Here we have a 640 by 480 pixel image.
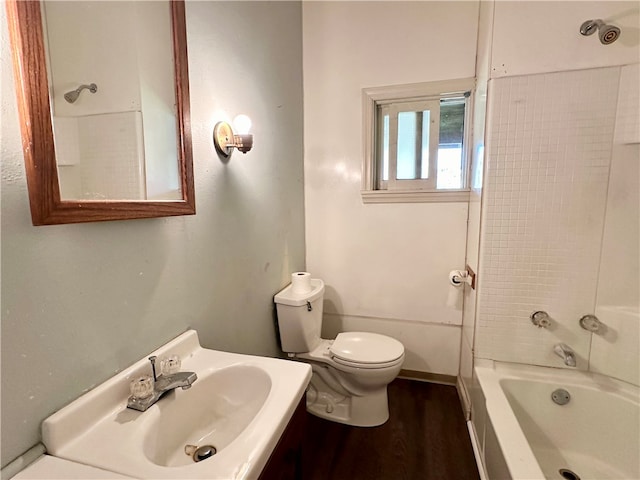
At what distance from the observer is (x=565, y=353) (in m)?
1.56

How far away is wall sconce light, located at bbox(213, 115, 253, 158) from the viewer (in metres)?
1.30

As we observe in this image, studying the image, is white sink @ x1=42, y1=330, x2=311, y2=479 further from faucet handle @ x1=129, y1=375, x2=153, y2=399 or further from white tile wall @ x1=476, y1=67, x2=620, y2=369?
white tile wall @ x1=476, y1=67, x2=620, y2=369

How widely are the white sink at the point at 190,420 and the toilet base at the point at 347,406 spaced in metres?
0.98

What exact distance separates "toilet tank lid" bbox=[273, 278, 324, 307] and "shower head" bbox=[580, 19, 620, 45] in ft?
5.64

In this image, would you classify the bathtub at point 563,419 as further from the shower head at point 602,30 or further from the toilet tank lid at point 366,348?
the shower head at point 602,30

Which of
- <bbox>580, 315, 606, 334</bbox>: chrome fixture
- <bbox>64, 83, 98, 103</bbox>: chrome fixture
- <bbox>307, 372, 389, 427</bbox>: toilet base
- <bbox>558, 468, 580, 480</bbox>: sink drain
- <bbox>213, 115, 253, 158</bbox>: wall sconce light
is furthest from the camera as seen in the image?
<bbox>307, 372, 389, 427</bbox>: toilet base

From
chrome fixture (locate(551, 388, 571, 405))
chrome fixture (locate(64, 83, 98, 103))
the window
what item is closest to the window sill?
the window

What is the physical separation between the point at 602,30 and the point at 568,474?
76.6 inches

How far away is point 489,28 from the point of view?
1560mm

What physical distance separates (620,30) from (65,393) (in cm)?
232

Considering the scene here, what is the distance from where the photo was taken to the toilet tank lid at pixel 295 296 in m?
1.75

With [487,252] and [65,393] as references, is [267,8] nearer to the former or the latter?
[487,252]

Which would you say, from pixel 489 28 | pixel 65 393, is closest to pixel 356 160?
pixel 489 28

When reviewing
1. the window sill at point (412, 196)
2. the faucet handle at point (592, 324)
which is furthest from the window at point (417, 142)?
the faucet handle at point (592, 324)
